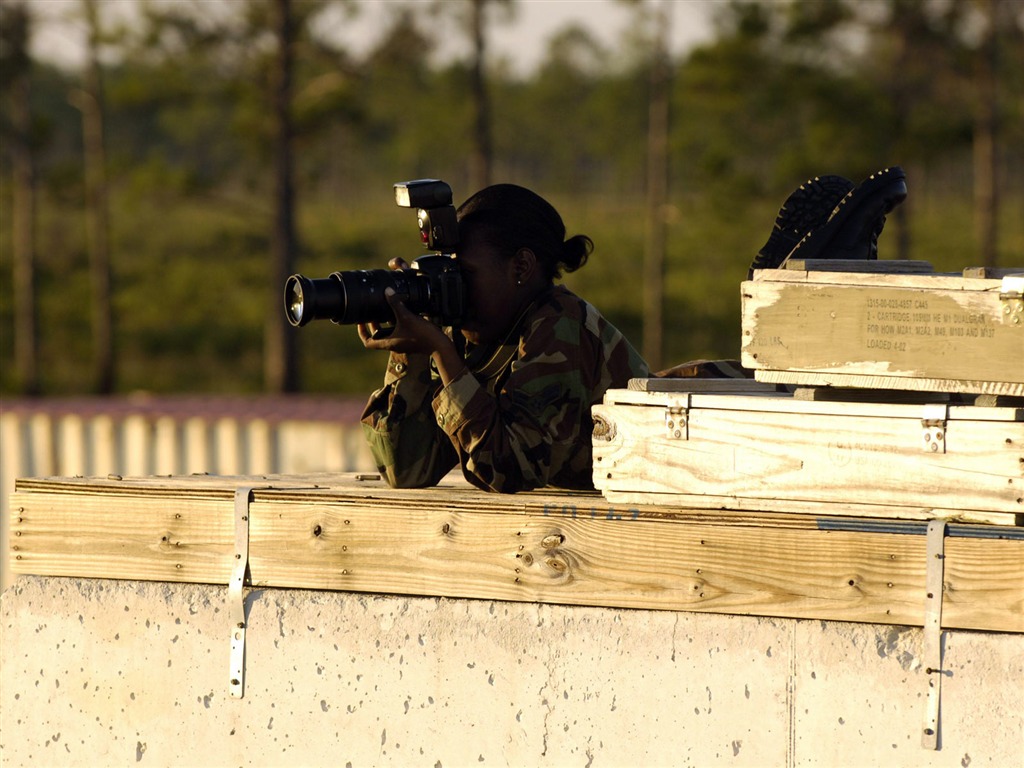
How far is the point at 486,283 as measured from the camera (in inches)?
173

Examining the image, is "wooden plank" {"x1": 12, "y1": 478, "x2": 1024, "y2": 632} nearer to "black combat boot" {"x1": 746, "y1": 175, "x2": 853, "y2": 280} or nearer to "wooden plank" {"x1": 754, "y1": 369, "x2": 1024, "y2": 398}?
"wooden plank" {"x1": 754, "y1": 369, "x2": 1024, "y2": 398}

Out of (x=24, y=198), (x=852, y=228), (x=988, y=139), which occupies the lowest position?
(x=852, y=228)

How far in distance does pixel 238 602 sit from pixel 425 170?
6425cm

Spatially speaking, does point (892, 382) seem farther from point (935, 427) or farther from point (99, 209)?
point (99, 209)

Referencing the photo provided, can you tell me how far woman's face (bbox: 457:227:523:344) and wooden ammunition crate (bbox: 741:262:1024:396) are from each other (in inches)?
33.3

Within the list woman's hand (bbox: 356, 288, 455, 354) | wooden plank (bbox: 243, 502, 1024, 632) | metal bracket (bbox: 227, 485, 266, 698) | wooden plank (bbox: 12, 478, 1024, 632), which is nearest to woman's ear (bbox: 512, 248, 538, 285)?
woman's hand (bbox: 356, 288, 455, 354)

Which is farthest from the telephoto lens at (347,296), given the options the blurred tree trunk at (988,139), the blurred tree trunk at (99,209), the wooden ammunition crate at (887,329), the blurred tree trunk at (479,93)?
the blurred tree trunk at (99,209)

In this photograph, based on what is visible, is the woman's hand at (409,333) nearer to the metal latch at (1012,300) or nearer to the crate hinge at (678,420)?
the crate hinge at (678,420)

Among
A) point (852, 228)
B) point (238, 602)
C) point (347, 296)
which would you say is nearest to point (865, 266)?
point (852, 228)

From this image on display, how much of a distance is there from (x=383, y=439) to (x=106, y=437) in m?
12.0

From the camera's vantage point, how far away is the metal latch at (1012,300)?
339 centimetres

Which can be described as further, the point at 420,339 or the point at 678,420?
the point at 420,339

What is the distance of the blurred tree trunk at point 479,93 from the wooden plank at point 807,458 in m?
22.6

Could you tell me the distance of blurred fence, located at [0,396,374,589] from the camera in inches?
590
